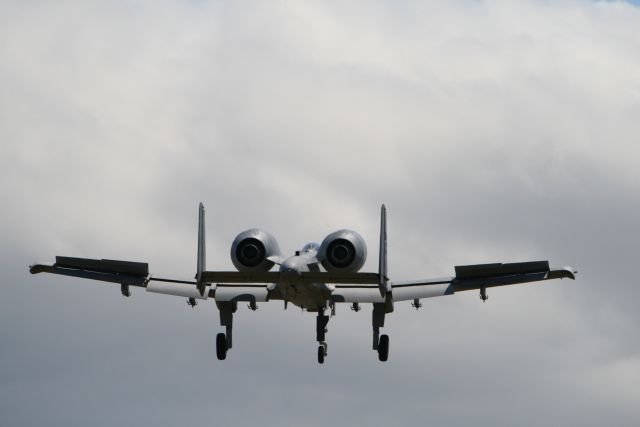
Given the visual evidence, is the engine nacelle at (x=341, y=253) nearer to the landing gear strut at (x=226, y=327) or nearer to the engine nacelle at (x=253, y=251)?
the engine nacelle at (x=253, y=251)

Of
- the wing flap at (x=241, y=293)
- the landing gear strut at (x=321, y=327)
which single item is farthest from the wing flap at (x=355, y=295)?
the wing flap at (x=241, y=293)

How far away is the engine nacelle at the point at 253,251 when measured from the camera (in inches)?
2112

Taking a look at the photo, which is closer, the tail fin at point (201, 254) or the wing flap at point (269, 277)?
the tail fin at point (201, 254)

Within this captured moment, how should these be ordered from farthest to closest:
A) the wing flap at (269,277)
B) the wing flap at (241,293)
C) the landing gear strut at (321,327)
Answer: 1. the wing flap at (241,293)
2. the landing gear strut at (321,327)
3. the wing flap at (269,277)

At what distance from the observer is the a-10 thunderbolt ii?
50438 millimetres

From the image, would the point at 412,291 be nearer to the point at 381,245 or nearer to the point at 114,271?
the point at 381,245

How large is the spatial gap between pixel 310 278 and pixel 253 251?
3906 millimetres

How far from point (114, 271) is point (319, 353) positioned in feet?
29.5

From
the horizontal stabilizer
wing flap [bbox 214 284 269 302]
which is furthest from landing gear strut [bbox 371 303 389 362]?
the horizontal stabilizer

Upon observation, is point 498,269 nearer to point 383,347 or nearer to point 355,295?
point 355,295

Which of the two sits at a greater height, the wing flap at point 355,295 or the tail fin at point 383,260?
the tail fin at point 383,260

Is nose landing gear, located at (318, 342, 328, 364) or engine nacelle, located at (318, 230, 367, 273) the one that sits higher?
engine nacelle, located at (318, 230, 367, 273)

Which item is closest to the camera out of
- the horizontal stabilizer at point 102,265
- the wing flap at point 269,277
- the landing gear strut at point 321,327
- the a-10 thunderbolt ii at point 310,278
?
the wing flap at point 269,277

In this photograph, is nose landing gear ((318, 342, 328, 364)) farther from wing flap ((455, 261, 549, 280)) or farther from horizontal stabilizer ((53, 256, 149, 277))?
horizontal stabilizer ((53, 256, 149, 277))
